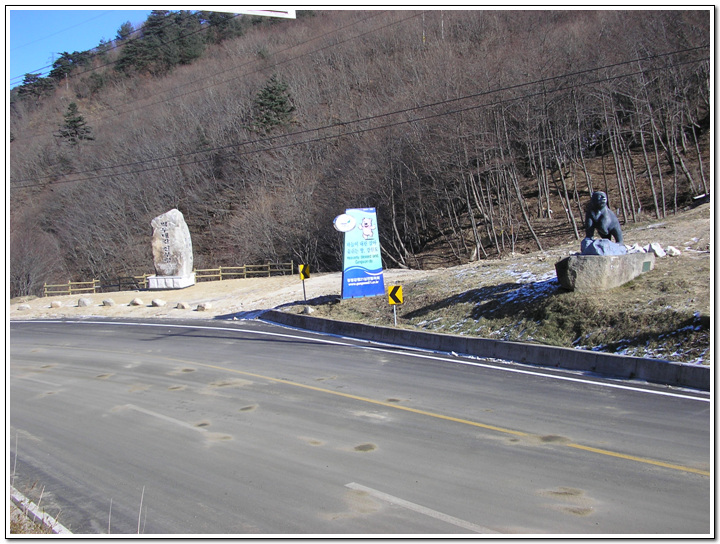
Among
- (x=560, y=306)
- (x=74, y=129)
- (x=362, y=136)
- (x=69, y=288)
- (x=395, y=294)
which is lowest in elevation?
(x=560, y=306)

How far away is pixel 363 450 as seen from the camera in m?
8.24

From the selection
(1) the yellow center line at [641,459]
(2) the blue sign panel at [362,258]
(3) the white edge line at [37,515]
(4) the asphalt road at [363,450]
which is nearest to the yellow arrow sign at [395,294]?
(4) the asphalt road at [363,450]

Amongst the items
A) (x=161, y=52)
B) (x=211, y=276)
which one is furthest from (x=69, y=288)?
(x=161, y=52)

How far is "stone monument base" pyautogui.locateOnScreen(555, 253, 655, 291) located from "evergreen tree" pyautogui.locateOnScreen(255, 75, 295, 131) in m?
49.7

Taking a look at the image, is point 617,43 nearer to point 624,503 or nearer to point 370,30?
point 624,503

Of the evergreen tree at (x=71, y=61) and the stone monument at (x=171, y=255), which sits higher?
the evergreen tree at (x=71, y=61)

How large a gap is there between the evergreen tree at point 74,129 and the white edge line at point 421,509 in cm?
7631

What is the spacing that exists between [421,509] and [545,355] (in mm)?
7837

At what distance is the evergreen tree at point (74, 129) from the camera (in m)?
72.9

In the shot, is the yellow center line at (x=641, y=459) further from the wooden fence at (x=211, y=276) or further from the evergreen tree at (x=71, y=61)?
the evergreen tree at (x=71, y=61)

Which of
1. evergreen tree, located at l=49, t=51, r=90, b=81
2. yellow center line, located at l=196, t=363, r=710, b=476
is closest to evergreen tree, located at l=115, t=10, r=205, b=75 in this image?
evergreen tree, located at l=49, t=51, r=90, b=81

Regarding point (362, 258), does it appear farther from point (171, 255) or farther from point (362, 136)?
point (362, 136)

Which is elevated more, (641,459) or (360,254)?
(360,254)

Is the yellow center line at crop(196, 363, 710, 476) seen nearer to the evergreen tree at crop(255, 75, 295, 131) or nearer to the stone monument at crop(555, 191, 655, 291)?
the stone monument at crop(555, 191, 655, 291)
